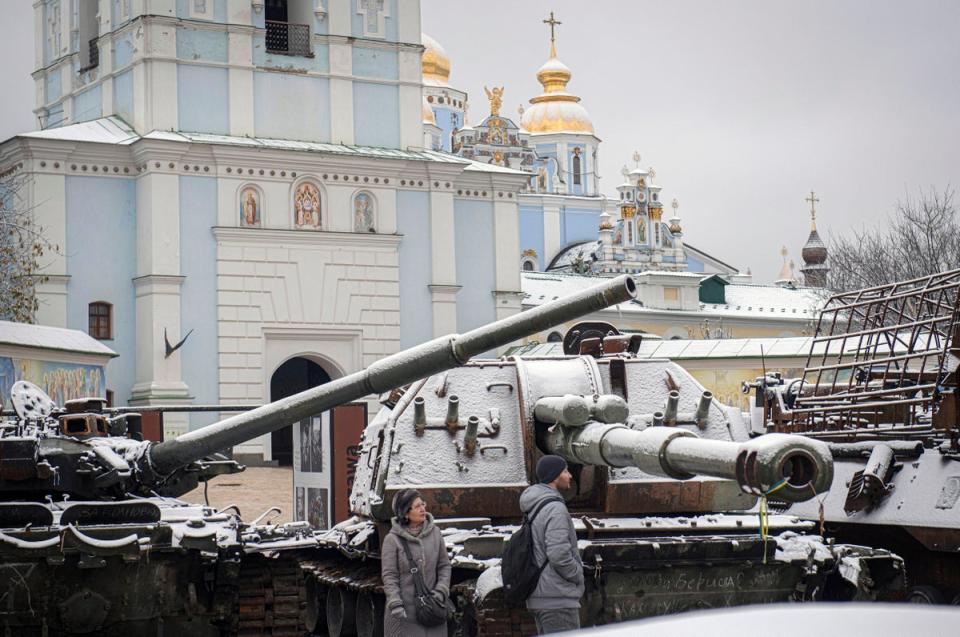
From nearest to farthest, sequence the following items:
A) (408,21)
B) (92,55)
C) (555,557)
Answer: (555,557)
(408,21)
(92,55)

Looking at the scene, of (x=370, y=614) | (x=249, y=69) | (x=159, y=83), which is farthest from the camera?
(x=249, y=69)

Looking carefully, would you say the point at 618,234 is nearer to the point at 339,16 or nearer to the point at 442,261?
the point at 442,261

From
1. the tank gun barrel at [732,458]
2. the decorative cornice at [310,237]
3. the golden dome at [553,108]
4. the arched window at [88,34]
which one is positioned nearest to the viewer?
the tank gun barrel at [732,458]

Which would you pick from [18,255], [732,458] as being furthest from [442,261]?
[732,458]

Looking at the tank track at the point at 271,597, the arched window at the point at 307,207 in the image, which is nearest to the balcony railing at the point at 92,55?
the arched window at the point at 307,207

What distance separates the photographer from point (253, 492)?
85.1 feet

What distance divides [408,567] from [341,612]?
258 centimetres

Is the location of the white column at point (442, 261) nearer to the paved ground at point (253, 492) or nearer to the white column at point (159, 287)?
the paved ground at point (253, 492)

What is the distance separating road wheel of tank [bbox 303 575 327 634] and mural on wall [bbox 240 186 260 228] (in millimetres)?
21720

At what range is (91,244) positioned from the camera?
32438 millimetres

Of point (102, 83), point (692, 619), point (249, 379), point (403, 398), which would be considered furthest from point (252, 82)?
point (692, 619)

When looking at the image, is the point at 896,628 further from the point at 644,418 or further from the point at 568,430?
the point at 644,418

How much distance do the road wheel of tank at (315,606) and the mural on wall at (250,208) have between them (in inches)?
855

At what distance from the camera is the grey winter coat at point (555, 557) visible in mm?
7695
